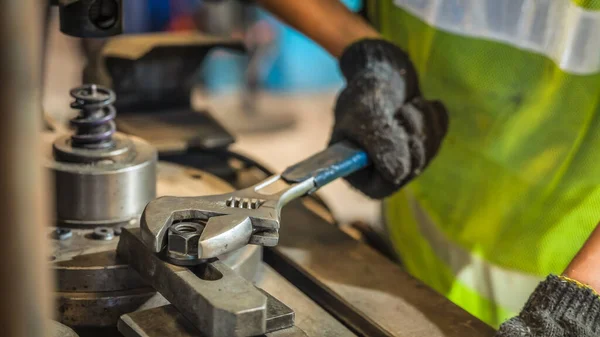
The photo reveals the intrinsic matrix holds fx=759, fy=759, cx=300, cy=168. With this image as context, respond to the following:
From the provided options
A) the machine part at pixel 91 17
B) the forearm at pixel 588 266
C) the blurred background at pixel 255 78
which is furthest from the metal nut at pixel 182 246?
the blurred background at pixel 255 78

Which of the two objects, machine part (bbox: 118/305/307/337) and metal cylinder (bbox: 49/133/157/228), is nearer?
machine part (bbox: 118/305/307/337)

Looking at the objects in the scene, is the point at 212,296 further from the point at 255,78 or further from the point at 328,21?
the point at 255,78

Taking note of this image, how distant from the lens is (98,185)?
2.43ft

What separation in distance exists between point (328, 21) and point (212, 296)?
58cm

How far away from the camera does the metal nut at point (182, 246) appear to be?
2.06 ft

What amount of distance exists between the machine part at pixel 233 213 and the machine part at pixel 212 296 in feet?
0.06

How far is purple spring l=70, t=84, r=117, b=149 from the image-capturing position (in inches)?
30.0

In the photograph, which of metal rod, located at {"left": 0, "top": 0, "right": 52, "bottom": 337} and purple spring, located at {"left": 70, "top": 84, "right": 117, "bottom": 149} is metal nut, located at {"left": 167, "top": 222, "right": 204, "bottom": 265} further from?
metal rod, located at {"left": 0, "top": 0, "right": 52, "bottom": 337}

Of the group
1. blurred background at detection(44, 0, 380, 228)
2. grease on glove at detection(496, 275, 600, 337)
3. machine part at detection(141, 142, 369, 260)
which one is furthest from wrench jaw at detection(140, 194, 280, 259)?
blurred background at detection(44, 0, 380, 228)

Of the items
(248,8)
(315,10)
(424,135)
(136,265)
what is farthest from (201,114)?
(248,8)

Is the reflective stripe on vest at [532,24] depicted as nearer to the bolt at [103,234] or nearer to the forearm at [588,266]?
the forearm at [588,266]

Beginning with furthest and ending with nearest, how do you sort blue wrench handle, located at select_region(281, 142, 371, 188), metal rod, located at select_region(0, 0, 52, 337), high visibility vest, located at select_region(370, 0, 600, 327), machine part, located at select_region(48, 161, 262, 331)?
high visibility vest, located at select_region(370, 0, 600, 327) → blue wrench handle, located at select_region(281, 142, 371, 188) → machine part, located at select_region(48, 161, 262, 331) → metal rod, located at select_region(0, 0, 52, 337)

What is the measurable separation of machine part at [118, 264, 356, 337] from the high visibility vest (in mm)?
351

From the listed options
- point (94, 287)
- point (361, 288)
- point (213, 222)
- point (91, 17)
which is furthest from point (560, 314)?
point (91, 17)
